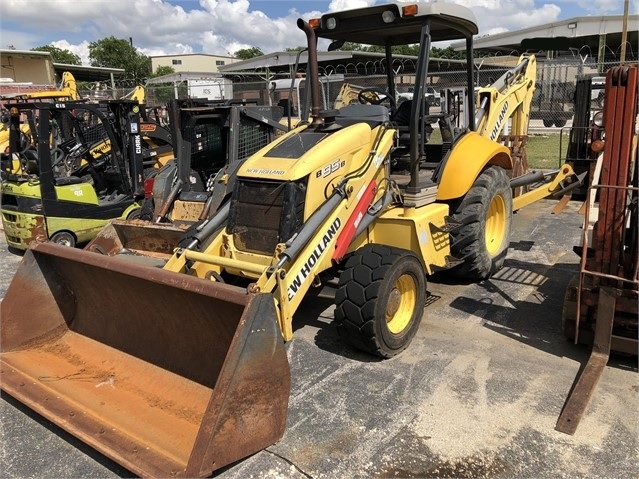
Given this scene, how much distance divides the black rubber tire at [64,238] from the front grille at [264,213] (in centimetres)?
431

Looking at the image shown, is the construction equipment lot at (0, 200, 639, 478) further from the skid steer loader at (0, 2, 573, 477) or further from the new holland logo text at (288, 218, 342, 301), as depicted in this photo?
the new holland logo text at (288, 218, 342, 301)

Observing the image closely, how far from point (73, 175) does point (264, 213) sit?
227 inches

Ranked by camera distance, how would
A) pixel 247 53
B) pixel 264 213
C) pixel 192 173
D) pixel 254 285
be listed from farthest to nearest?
1. pixel 247 53
2. pixel 192 173
3. pixel 264 213
4. pixel 254 285

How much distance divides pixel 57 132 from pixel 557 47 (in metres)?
28.7

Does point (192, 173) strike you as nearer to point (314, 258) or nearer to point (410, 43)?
point (410, 43)

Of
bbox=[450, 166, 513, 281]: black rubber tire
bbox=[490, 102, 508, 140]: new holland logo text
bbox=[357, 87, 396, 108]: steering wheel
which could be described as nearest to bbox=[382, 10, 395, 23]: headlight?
bbox=[357, 87, 396, 108]: steering wheel

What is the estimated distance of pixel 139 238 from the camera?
20.0 ft

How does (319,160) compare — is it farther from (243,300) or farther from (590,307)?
(590,307)

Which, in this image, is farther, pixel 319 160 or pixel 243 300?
pixel 319 160

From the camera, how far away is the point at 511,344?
4.40m

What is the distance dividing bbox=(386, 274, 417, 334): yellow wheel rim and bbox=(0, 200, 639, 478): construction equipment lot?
23 centimetres

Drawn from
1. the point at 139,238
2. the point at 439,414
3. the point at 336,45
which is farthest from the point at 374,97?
the point at 439,414

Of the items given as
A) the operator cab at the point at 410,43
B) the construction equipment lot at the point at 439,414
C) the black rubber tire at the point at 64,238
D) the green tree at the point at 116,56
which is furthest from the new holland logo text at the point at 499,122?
the green tree at the point at 116,56

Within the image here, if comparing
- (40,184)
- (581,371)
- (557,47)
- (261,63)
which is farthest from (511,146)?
(261,63)
